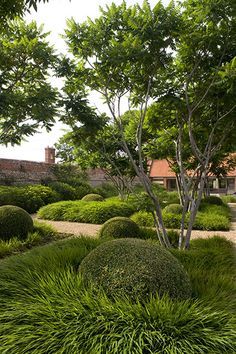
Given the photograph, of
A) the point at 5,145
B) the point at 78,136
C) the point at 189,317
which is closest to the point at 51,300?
the point at 189,317

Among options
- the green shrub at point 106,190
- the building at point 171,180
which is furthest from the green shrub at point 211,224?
the building at point 171,180

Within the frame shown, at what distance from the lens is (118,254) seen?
3.21 meters

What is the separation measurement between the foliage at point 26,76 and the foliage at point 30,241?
11.5 ft

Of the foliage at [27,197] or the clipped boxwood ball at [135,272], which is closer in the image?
the clipped boxwood ball at [135,272]

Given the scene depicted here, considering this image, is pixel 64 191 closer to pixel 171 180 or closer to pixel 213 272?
pixel 213 272

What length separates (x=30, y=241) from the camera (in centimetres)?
744

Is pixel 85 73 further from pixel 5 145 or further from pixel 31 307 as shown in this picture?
pixel 5 145

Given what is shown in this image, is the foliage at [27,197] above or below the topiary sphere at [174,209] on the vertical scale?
above

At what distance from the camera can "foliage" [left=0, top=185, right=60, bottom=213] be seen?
13969 millimetres

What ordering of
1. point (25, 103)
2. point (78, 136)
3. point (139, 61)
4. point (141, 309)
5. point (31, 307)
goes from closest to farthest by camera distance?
point (141, 309) → point (31, 307) → point (139, 61) → point (78, 136) → point (25, 103)

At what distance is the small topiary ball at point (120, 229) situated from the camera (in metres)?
7.49

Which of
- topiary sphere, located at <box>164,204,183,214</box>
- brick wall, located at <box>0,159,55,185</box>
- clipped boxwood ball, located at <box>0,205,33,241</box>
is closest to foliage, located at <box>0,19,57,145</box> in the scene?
clipped boxwood ball, located at <box>0,205,33,241</box>

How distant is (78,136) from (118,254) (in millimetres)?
4637

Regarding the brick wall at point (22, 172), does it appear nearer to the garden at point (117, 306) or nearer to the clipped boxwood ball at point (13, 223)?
the clipped boxwood ball at point (13, 223)
